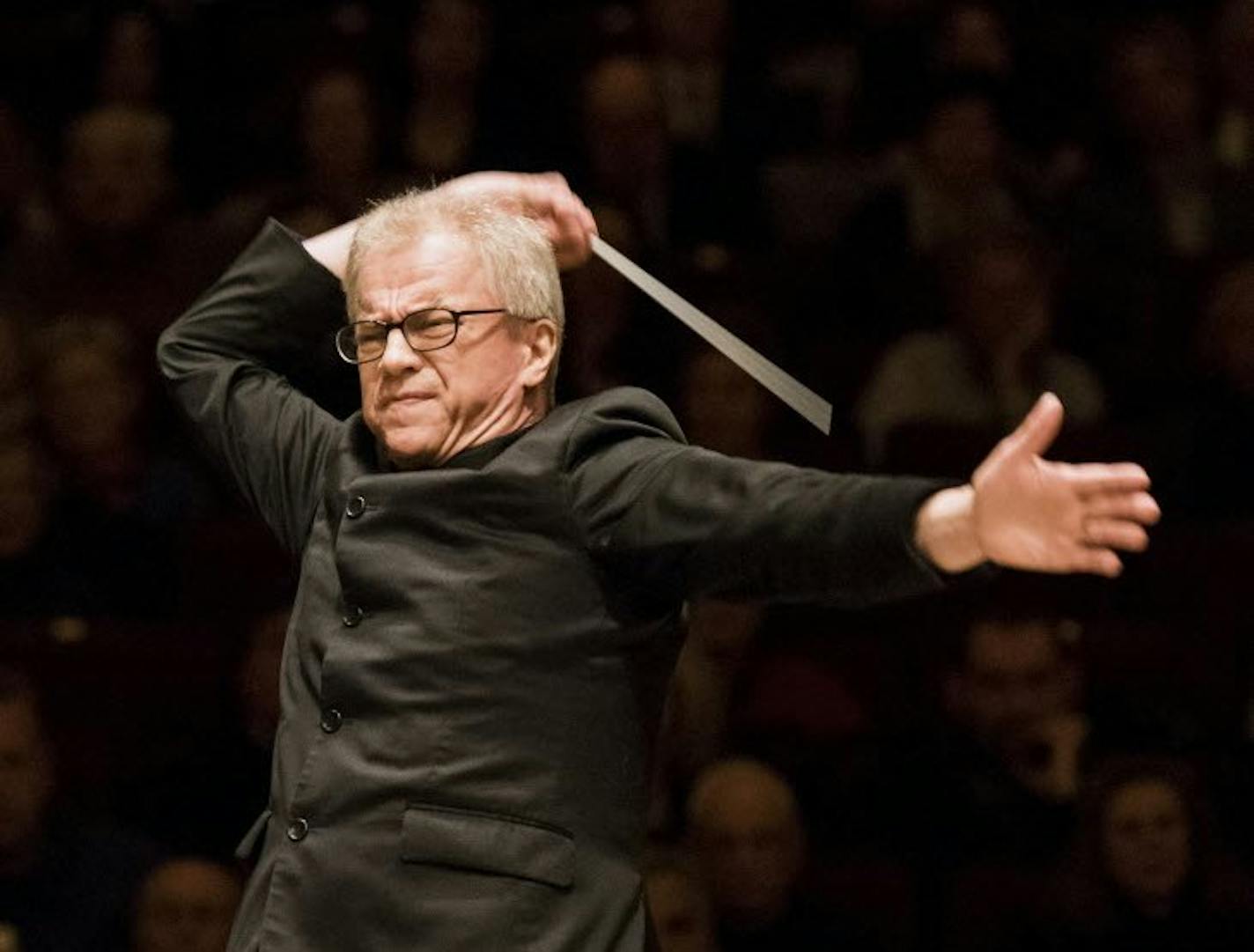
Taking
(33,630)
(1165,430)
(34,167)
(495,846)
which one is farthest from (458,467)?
(34,167)

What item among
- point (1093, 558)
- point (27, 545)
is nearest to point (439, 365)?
point (1093, 558)

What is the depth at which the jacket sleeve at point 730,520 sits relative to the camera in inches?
87.2

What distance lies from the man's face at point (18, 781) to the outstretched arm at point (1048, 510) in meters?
2.70

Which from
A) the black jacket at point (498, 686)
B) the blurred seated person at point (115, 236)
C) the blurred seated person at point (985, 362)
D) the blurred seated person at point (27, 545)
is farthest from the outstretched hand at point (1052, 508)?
the blurred seated person at point (115, 236)

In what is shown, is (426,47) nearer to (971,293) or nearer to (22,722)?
(971,293)

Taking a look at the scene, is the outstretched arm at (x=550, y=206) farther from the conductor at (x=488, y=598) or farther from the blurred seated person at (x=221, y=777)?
the blurred seated person at (x=221, y=777)

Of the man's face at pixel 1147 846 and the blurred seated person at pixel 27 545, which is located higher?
the blurred seated person at pixel 27 545

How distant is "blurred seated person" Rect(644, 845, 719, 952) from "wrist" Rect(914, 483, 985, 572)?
2137mm

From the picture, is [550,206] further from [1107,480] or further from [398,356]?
[1107,480]

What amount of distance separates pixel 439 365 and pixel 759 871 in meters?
2.04

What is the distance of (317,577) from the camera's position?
2643mm

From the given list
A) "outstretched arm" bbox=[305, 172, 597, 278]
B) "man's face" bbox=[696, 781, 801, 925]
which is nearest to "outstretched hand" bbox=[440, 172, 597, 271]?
"outstretched arm" bbox=[305, 172, 597, 278]

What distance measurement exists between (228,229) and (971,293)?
1.85 metres

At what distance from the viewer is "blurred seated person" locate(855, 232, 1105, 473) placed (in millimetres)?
5477
